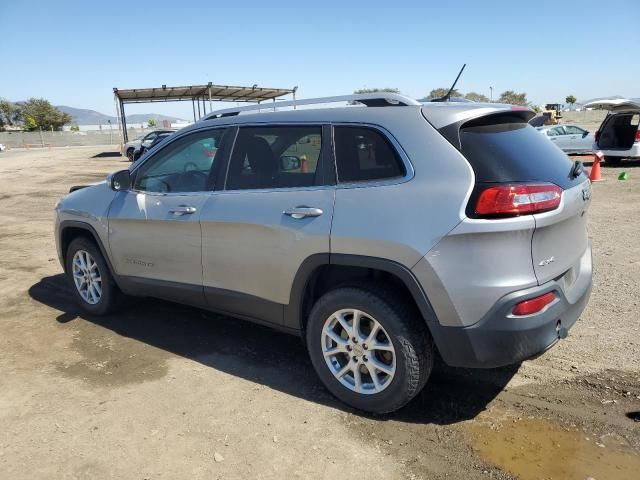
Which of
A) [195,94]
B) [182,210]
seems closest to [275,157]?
[182,210]

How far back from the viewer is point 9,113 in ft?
279

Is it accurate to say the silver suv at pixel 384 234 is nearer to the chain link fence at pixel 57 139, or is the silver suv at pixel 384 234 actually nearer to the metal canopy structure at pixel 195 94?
the metal canopy structure at pixel 195 94

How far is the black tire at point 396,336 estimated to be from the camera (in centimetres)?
288

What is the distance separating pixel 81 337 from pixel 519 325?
3.56 m

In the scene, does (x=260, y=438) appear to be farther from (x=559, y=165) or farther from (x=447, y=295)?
(x=559, y=165)

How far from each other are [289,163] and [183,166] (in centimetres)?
119

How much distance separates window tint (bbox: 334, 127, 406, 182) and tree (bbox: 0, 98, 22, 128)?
3582 inches

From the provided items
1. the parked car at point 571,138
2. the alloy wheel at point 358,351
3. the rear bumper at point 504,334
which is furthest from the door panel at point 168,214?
the parked car at point 571,138

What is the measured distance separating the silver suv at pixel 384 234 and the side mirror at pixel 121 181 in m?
0.49

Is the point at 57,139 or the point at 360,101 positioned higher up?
the point at 360,101

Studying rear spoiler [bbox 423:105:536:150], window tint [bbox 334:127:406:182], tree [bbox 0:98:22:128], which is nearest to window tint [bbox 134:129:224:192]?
window tint [bbox 334:127:406:182]

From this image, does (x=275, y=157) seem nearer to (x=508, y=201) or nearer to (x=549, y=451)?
(x=508, y=201)

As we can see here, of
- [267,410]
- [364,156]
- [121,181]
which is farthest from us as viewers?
[121,181]

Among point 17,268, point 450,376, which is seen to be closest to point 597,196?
point 450,376
